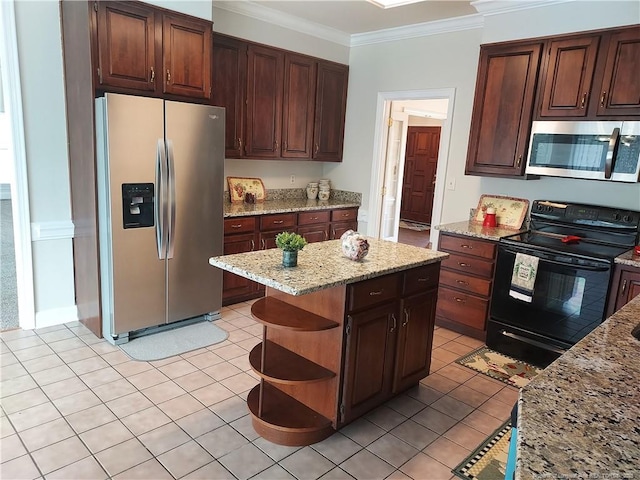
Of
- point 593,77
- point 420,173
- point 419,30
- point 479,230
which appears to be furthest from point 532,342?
point 420,173

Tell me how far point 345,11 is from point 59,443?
4138mm

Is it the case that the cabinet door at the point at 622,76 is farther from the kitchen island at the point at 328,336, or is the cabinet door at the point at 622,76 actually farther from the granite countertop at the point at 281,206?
the granite countertop at the point at 281,206

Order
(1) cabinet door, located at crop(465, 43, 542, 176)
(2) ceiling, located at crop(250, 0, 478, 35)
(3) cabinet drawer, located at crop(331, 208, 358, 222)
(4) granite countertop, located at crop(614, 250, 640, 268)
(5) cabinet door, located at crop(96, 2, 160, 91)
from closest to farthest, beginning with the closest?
(4) granite countertop, located at crop(614, 250, 640, 268) < (5) cabinet door, located at crop(96, 2, 160, 91) < (1) cabinet door, located at crop(465, 43, 542, 176) < (2) ceiling, located at crop(250, 0, 478, 35) < (3) cabinet drawer, located at crop(331, 208, 358, 222)

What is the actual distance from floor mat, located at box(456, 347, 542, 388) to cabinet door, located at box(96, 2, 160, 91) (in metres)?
3.20

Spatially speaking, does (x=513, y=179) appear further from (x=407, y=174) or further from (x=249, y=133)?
(x=407, y=174)

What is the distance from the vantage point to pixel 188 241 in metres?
3.56

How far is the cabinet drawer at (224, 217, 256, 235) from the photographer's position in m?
4.04

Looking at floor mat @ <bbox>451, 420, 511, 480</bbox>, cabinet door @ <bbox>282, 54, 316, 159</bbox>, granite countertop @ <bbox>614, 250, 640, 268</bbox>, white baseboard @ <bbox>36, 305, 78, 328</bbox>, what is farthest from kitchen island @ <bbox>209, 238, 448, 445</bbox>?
cabinet door @ <bbox>282, 54, 316, 159</bbox>

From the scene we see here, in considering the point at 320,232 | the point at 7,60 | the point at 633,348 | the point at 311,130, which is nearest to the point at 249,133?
the point at 311,130

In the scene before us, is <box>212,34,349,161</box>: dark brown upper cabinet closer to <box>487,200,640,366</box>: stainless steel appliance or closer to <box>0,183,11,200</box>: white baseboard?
<box>487,200,640,366</box>: stainless steel appliance

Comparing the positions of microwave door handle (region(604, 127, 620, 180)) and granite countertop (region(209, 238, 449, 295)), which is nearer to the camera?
granite countertop (region(209, 238, 449, 295))

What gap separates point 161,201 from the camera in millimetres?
3312

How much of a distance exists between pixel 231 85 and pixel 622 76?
3193mm

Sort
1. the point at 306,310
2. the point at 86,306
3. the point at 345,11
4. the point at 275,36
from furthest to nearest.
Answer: the point at 275,36, the point at 345,11, the point at 86,306, the point at 306,310
